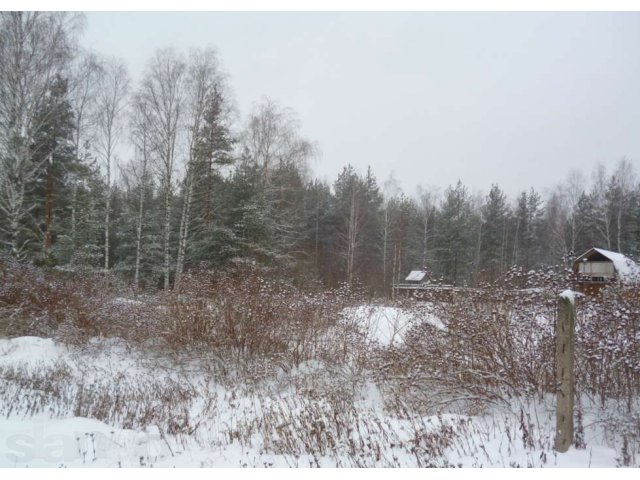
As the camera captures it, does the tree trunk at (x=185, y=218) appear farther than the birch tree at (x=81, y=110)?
Yes

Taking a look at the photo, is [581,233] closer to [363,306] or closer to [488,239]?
[488,239]

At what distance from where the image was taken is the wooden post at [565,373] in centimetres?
351

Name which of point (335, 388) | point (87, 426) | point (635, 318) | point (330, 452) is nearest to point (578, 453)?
point (635, 318)

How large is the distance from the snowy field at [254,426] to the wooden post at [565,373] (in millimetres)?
149

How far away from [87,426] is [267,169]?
16.1 metres

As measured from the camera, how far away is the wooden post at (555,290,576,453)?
3.51 m

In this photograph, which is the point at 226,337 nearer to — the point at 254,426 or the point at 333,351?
the point at 333,351

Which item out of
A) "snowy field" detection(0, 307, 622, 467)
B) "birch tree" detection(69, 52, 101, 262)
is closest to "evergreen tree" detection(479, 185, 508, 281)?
"birch tree" detection(69, 52, 101, 262)

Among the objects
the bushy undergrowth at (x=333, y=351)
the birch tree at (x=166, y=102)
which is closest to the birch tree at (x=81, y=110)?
the birch tree at (x=166, y=102)

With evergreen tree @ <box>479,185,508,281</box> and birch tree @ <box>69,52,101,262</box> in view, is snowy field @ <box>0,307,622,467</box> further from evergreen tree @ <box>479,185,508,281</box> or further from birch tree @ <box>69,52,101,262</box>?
evergreen tree @ <box>479,185,508,281</box>

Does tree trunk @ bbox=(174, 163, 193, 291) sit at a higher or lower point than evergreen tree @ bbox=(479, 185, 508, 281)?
lower

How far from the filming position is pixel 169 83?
15977 mm

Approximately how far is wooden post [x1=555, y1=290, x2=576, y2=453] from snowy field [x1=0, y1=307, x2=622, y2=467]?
15 centimetres

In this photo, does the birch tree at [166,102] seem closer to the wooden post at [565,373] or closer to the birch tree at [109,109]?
the birch tree at [109,109]
